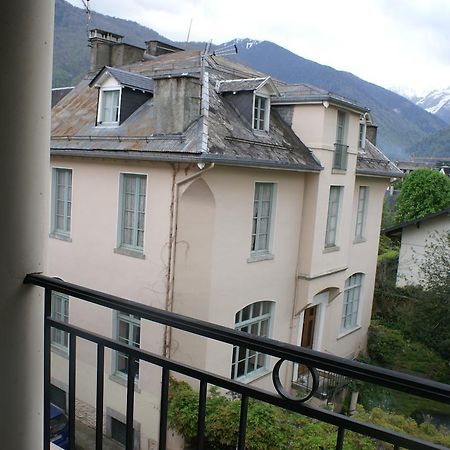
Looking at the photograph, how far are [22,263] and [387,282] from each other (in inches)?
710

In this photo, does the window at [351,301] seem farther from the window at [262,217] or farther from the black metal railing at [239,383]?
the black metal railing at [239,383]

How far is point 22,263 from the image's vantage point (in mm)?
1730

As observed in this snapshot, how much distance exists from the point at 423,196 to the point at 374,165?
15166 millimetres

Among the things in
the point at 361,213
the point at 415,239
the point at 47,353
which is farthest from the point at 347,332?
the point at 47,353

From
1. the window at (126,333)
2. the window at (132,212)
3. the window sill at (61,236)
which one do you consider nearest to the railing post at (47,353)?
the window at (132,212)

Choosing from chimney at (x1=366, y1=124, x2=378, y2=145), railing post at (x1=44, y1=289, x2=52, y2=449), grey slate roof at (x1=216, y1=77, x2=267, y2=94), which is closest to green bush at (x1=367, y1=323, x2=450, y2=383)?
chimney at (x1=366, y1=124, x2=378, y2=145)

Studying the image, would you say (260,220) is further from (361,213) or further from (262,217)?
(361,213)

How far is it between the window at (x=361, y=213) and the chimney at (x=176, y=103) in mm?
6596

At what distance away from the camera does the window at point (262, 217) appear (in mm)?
10289

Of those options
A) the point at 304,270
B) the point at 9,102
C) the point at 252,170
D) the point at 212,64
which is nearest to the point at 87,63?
the point at 212,64

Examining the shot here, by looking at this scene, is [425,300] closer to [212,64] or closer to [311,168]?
[311,168]

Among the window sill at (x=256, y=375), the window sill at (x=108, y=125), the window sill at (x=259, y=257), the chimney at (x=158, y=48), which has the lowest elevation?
the window sill at (x=256, y=375)

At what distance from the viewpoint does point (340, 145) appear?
11680 millimetres

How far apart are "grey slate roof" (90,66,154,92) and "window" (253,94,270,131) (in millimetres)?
2415
